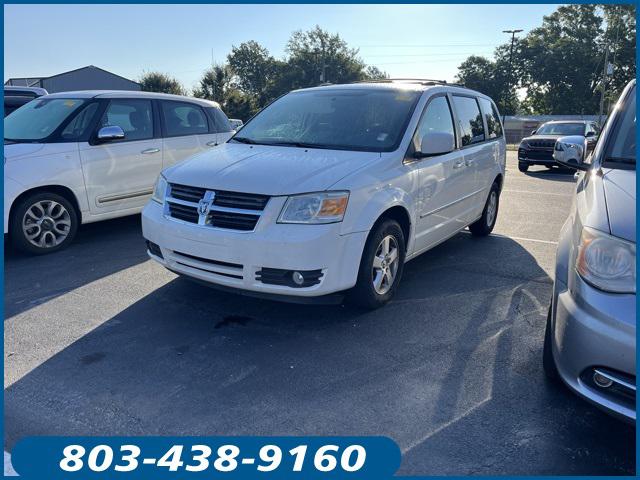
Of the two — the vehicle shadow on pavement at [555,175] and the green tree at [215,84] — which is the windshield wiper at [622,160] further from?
the green tree at [215,84]

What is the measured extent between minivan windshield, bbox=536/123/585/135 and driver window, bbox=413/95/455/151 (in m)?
13.6

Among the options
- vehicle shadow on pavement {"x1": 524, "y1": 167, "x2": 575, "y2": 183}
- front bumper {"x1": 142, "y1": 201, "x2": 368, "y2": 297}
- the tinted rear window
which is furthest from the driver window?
vehicle shadow on pavement {"x1": 524, "y1": 167, "x2": 575, "y2": 183}

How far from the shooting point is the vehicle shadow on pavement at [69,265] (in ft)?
15.3

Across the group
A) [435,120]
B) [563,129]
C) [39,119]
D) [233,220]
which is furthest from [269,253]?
[563,129]

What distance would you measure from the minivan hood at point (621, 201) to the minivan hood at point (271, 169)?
1.69 m

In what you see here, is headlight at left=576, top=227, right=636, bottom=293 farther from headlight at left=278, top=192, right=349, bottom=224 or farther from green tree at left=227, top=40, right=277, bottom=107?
green tree at left=227, top=40, right=277, bottom=107

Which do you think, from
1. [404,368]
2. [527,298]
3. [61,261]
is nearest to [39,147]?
[61,261]

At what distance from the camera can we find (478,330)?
3961mm

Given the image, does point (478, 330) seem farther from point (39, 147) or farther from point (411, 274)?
point (39, 147)

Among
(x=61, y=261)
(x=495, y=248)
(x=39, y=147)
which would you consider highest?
(x=39, y=147)

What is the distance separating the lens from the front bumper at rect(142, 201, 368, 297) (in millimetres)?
3545

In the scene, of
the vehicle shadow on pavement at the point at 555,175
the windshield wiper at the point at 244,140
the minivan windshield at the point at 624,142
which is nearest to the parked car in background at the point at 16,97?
the windshield wiper at the point at 244,140

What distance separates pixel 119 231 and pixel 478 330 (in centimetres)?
505

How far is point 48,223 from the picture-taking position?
5855 millimetres
